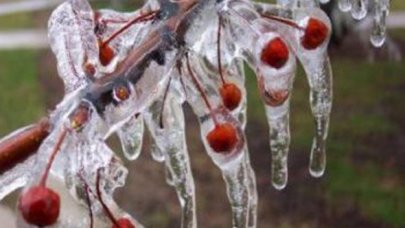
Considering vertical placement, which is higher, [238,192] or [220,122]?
[220,122]

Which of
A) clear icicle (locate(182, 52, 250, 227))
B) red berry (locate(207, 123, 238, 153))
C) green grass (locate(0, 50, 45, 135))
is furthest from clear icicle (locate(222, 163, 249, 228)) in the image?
green grass (locate(0, 50, 45, 135))

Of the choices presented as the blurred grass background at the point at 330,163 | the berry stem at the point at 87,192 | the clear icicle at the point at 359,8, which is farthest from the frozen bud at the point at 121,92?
the blurred grass background at the point at 330,163

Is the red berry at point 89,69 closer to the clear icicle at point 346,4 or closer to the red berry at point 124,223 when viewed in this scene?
the red berry at point 124,223

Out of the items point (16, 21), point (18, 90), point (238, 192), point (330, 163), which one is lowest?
point (330, 163)

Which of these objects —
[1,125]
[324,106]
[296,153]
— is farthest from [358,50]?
[324,106]

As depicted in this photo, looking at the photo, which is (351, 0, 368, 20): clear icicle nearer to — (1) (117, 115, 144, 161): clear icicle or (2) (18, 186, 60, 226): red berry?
(1) (117, 115, 144, 161): clear icicle

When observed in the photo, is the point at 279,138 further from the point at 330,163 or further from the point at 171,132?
the point at 330,163

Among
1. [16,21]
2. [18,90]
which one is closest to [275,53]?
[18,90]
